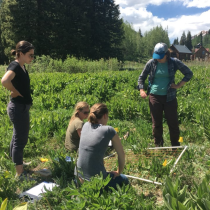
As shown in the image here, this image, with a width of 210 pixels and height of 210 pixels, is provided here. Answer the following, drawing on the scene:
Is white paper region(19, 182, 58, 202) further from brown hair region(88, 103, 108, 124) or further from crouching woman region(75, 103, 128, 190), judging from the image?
brown hair region(88, 103, 108, 124)

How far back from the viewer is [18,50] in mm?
2621

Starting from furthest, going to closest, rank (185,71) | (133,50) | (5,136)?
(133,50), (5,136), (185,71)

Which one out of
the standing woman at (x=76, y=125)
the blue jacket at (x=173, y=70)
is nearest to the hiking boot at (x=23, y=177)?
the standing woman at (x=76, y=125)

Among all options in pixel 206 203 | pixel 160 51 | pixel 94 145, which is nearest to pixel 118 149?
pixel 94 145

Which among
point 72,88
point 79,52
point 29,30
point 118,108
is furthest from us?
point 79,52

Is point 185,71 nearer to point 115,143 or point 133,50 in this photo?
point 115,143

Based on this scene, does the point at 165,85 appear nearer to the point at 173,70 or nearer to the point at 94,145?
the point at 173,70

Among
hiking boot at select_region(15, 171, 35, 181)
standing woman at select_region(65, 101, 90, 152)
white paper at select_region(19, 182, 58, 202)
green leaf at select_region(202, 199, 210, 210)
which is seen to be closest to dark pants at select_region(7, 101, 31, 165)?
hiking boot at select_region(15, 171, 35, 181)

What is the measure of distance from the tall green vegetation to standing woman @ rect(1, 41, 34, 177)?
28219 mm

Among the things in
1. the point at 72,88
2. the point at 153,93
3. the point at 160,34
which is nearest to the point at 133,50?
the point at 160,34

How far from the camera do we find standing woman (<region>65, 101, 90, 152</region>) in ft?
10.9

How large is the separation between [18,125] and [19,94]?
1.35 ft

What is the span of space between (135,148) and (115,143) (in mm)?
1147

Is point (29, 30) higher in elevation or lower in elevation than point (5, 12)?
lower
